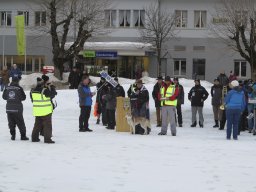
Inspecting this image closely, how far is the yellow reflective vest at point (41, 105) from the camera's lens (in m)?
14.2

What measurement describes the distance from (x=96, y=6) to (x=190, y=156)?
36049 millimetres

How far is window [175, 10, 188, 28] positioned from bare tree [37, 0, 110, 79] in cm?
764

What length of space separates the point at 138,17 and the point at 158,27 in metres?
5.71

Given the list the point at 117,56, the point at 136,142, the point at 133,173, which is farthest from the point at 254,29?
the point at 133,173

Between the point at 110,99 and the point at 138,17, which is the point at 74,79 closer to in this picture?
the point at 110,99

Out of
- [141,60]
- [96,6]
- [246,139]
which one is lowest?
[246,139]

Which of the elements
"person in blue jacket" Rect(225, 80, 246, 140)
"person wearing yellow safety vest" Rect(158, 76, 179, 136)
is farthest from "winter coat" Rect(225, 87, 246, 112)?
"person wearing yellow safety vest" Rect(158, 76, 179, 136)

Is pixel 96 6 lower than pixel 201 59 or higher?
higher

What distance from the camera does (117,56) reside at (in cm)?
5350

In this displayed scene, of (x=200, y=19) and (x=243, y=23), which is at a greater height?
(x=200, y=19)

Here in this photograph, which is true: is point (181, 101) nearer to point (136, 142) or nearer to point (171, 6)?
point (136, 142)

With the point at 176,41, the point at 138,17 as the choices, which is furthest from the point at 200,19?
the point at 138,17

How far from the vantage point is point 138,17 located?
181ft

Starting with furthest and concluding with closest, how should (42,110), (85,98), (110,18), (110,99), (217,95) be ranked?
1. (110,18)
2. (217,95)
3. (110,99)
4. (85,98)
5. (42,110)
